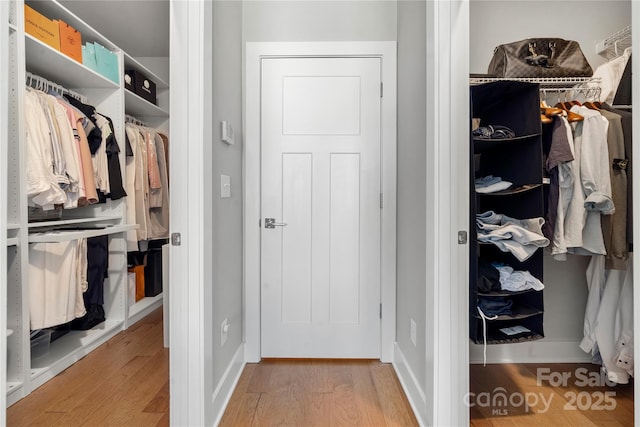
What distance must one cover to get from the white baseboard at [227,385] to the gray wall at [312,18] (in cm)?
195

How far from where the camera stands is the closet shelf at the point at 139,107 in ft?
9.88

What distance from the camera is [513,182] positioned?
1.76 m

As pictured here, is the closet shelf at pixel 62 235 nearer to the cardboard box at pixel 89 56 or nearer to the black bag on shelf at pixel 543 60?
the cardboard box at pixel 89 56

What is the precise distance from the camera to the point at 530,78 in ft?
6.30

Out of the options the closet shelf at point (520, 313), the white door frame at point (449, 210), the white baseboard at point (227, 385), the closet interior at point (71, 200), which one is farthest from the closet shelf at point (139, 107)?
the closet shelf at point (520, 313)

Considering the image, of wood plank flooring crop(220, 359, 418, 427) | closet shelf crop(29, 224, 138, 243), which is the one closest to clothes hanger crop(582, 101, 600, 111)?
wood plank flooring crop(220, 359, 418, 427)

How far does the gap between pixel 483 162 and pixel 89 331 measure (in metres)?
2.89

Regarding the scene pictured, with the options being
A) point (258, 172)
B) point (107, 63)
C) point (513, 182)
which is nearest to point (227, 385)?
point (258, 172)

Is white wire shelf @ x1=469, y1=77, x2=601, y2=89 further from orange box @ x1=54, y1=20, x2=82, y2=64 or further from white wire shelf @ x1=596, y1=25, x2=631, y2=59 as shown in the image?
orange box @ x1=54, y1=20, x2=82, y2=64

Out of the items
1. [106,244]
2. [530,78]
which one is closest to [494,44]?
[530,78]

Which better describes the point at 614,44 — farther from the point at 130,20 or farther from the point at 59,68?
the point at 130,20

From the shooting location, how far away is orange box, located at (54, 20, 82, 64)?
7.20 ft

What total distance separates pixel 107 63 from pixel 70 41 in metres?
0.37

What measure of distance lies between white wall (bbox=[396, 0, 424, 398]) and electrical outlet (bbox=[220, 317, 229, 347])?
96 centimetres
